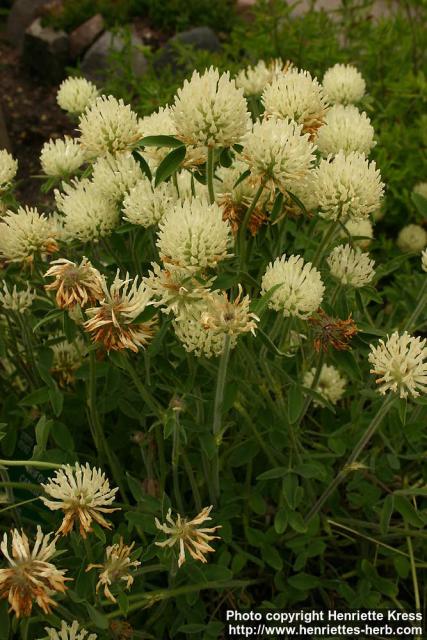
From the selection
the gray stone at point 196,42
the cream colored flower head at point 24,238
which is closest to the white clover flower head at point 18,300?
the cream colored flower head at point 24,238

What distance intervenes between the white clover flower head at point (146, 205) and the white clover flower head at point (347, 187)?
28cm

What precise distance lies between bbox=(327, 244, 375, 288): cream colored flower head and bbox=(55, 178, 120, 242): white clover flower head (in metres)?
0.45

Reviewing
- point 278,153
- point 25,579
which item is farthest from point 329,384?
point 25,579

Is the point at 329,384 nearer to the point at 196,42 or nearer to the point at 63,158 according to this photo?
the point at 63,158

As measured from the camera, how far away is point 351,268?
150 cm

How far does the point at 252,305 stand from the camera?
124cm

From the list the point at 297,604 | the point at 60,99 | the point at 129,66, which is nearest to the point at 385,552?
the point at 297,604

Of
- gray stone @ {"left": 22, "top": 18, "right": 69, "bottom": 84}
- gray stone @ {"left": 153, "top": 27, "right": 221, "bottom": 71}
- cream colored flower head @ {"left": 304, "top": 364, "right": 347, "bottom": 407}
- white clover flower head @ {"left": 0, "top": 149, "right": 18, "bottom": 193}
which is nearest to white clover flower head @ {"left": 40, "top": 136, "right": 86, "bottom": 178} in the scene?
white clover flower head @ {"left": 0, "top": 149, "right": 18, "bottom": 193}

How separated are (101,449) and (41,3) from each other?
426cm

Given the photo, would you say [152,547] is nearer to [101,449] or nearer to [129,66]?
[101,449]

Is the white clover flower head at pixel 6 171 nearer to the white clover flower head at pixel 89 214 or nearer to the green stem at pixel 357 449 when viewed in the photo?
the white clover flower head at pixel 89 214

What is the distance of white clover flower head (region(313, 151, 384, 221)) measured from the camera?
4.35ft

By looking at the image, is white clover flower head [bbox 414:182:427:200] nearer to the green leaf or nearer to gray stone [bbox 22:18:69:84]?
the green leaf

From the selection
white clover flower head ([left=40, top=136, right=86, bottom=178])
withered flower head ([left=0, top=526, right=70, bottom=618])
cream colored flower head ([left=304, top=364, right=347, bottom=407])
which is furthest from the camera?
cream colored flower head ([left=304, top=364, right=347, bottom=407])
